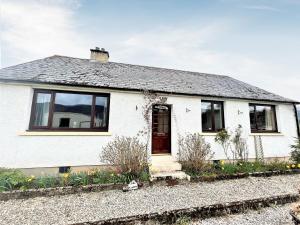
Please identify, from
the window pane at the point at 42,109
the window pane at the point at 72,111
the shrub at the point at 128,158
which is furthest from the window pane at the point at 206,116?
the window pane at the point at 42,109

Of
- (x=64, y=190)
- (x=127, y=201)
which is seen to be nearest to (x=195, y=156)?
(x=127, y=201)

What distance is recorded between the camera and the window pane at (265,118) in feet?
33.5

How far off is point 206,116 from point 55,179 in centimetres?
A: 825

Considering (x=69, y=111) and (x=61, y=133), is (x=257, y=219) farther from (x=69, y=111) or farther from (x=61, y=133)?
(x=69, y=111)

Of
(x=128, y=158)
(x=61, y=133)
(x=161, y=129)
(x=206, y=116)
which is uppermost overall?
(x=206, y=116)

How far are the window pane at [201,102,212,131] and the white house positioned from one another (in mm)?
58

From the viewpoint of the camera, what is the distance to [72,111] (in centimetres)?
734

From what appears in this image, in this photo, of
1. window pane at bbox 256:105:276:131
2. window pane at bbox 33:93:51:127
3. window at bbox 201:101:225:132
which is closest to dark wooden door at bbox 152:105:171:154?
window at bbox 201:101:225:132

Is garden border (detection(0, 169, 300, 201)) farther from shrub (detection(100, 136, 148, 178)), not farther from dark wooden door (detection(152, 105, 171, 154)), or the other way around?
dark wooden door (detection(152, 105, 171, 154))

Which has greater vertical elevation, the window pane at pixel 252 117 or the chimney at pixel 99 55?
the chimney at pixel 99 55

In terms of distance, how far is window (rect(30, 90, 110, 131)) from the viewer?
6895 millimetres

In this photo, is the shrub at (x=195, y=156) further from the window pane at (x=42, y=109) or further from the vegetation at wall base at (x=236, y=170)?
the window pane at (x=42, y=109)

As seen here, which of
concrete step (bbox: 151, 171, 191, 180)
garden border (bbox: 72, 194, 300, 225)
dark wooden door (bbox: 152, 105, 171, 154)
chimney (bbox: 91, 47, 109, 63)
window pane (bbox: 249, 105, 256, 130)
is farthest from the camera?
chimney (bbox: 91, 47, 109, 63)

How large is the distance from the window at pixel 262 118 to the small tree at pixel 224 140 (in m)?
2.41
